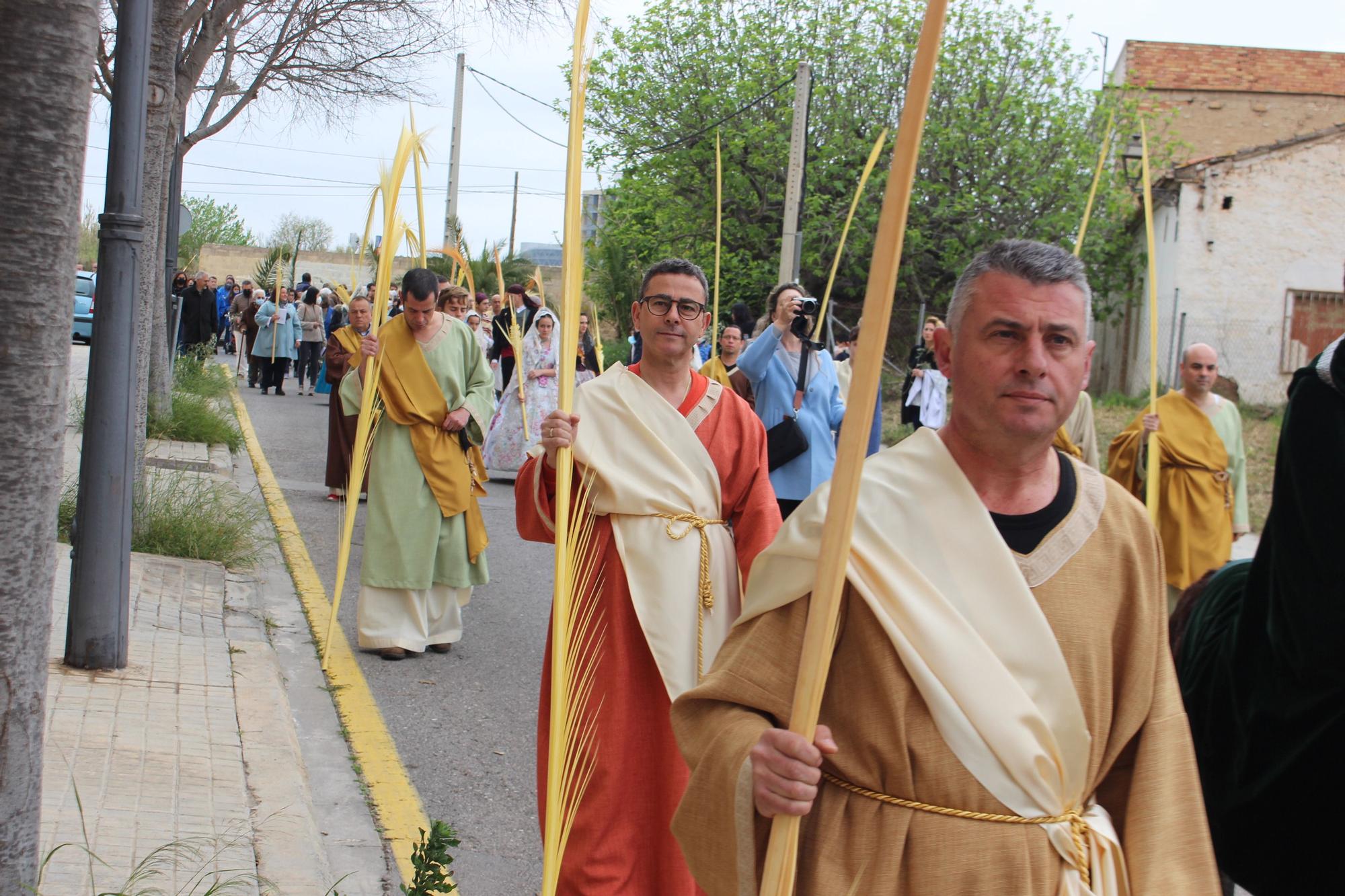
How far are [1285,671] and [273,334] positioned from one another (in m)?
22.0

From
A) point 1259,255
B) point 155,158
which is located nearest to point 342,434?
point 155,158

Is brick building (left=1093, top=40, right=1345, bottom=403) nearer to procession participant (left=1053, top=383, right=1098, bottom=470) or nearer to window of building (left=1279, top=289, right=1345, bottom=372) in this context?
window of building (left=1279, top=289, right=1345, bottom=372)

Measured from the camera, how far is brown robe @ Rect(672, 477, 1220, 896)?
6.67 ft

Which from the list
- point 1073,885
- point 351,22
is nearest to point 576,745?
point 1073,885

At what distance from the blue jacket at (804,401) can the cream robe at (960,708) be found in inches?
189

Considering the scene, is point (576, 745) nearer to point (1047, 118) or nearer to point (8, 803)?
point (8, 803)

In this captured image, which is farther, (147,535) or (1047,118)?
(1047,118)

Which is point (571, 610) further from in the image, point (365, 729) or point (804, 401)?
point (804, 401)

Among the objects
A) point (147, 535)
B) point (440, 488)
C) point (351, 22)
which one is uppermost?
point (351, 22)

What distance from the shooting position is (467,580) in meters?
7.27

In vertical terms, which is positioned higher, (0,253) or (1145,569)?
(0,253)

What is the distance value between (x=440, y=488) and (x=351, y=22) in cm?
896

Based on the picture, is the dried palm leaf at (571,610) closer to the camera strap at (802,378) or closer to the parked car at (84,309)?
the camera strap at (802,378)

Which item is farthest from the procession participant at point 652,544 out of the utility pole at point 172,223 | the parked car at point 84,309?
the parked car at point 84,309
